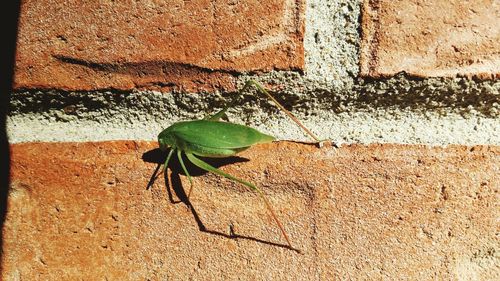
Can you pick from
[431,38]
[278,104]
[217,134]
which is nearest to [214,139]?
[217,134]

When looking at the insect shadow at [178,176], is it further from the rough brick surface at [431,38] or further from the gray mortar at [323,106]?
the rough brick surface at [431,38]

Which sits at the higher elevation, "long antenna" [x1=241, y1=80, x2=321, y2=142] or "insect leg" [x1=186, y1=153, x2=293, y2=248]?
"long antenna" [x1=241, y1=80, x2=321, y2=142]

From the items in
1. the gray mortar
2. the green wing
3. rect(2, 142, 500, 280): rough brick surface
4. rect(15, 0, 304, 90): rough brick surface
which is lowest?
rect(2, 142, 500, 280): rough brick surface

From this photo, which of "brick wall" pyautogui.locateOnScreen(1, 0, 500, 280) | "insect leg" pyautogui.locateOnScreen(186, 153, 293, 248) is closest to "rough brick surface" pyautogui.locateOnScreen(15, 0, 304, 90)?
"brick wall" pyautogui.locateOnScreen(1, 0, 500, 280)

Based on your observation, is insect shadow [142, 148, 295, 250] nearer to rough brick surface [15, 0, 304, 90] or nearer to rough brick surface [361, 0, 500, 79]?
rough brick surface [15, 0, 304, 90]

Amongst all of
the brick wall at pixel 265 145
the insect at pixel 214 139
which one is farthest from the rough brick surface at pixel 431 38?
A: the insect at pixel 214 139

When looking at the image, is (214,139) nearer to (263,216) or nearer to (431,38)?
(263,216)

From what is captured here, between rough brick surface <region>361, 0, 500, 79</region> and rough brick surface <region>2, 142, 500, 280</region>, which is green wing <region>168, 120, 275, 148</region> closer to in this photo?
rough brick surface <region>2, 142, 500, 280</region>
